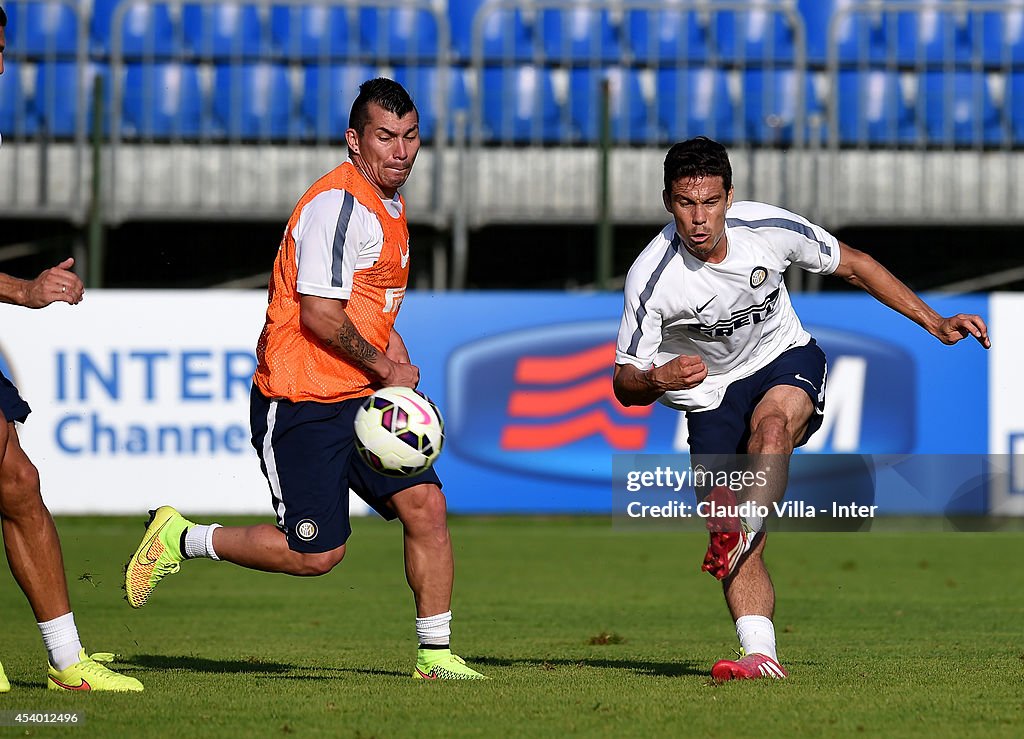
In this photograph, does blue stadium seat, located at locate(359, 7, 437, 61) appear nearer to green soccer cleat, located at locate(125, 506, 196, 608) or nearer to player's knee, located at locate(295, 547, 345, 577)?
green soccer cleat, located at locate(125, 506, 196, 608)

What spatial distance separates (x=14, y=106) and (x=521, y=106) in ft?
21.5

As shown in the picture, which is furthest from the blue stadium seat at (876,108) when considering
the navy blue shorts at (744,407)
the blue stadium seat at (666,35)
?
the navy blue shorts at (744,407)

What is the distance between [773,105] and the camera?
20.8m

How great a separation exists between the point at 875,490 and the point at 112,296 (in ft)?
25.3

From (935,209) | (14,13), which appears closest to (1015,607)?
(935,209)

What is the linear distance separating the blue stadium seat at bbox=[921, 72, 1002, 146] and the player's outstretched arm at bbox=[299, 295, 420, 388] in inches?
634

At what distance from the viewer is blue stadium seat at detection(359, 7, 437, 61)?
21.0m

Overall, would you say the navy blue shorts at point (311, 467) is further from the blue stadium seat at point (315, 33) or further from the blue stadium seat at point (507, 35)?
the blue stadium seat at point (315, 33)

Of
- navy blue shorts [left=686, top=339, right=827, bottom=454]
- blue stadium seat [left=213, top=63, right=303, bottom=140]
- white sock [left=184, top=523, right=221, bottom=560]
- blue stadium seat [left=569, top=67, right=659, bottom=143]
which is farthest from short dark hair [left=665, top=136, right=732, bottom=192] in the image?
blue stadium seat [left=213, top=63, right=303, bottom=140]

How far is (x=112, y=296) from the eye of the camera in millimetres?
14719

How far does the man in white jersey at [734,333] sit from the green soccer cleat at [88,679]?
7.26 feet

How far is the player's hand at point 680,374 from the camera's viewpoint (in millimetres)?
6066

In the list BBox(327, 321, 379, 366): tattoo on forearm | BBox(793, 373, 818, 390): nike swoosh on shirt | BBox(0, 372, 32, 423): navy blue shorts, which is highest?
BBox(327, 321, 379, 366): tattoo on forearm

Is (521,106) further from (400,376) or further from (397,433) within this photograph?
(397,433)
